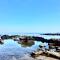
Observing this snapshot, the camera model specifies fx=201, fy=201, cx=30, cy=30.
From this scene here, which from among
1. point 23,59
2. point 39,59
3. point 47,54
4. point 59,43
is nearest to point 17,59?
point 23,59

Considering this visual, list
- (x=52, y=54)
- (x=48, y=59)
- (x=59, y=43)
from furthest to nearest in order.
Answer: (x=59, y=43) → (x=52, y=54) → (x=48, y=59)

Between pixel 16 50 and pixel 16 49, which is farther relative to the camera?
pixel 16 49

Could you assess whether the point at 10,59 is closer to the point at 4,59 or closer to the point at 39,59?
the point at 4,59

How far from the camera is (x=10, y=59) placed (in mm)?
39719

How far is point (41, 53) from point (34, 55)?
2205 mm

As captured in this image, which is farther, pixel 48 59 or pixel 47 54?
pixel 47 54

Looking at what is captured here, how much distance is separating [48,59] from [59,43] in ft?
112

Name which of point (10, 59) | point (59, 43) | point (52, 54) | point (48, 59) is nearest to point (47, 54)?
A: point (52, 54)

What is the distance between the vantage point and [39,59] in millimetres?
38250

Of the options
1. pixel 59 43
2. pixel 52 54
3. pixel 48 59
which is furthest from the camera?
pixel 59 43

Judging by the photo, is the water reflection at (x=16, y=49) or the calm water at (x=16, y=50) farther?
the water reflection at (x=16, y=49)

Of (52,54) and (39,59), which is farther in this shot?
(52,54)

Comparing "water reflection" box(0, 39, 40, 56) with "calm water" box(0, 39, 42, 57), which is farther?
"water reflection" box(0, 39, 40, 56)

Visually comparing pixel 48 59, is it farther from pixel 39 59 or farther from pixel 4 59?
pixel 4 59
